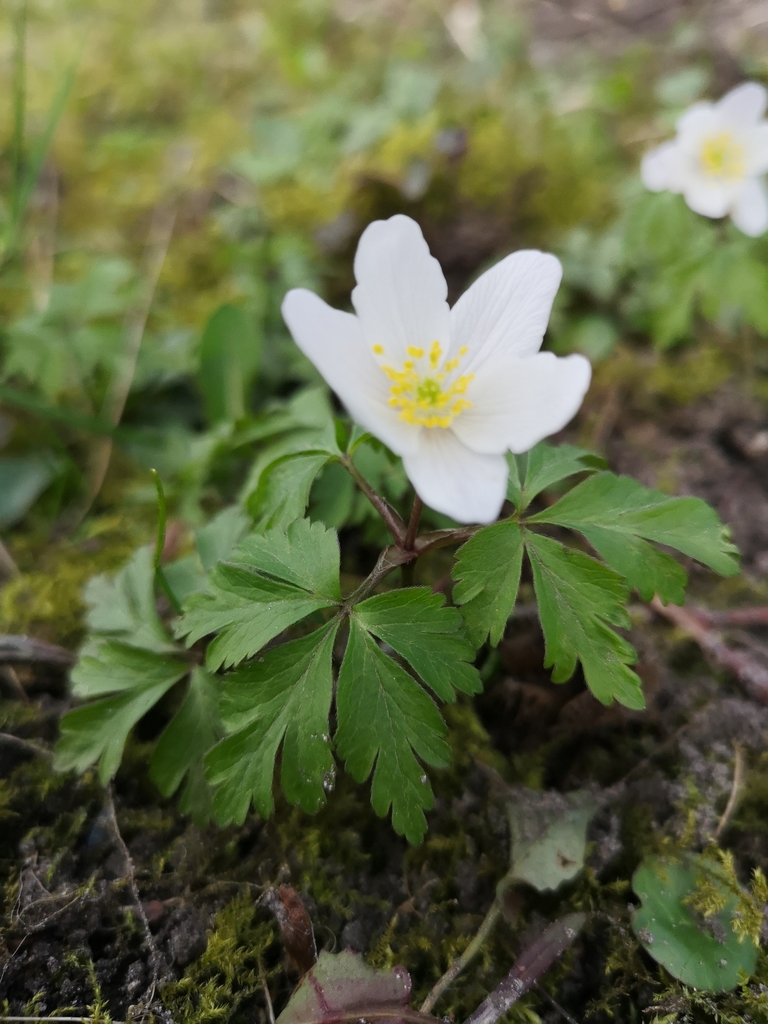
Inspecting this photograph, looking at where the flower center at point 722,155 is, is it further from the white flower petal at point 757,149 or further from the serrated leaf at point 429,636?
the serrated leaf at point 429,636

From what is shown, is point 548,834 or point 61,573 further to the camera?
point 61,573

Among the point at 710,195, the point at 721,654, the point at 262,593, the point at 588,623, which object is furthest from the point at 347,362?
the point at 710,195

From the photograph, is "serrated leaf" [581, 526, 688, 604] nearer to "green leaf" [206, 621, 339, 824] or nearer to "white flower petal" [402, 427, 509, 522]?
"white flower petal" [402, 427, 509, 522]

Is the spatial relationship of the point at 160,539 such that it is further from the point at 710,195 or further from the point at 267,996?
the point at 710,195

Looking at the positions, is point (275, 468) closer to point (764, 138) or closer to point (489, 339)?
point (489, 339)

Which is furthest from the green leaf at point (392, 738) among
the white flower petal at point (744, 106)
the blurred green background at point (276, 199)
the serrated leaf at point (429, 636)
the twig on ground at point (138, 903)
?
the white flower petal at point (744, 106)

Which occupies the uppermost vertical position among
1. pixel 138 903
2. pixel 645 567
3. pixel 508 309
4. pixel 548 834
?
pixel 508 309

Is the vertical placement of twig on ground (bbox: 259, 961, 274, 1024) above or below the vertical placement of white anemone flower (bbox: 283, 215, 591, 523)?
below

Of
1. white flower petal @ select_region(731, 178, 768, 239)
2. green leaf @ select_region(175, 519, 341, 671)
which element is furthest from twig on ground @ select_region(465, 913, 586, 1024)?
white flower petal @ select_region(731, 178, 768, 239)
